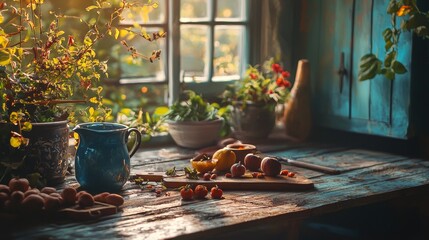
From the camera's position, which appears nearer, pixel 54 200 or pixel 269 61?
pixel 54 200

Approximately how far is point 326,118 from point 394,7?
83 cm

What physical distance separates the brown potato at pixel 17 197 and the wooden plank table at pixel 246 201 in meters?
0.10

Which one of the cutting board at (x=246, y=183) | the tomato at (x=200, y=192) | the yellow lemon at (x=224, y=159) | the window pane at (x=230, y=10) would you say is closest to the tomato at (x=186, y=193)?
the tomato at (x=200, y=192)

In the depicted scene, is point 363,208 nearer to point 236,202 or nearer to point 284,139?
point 284,139

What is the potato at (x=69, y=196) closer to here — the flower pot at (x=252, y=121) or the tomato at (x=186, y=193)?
the tomato at (x=186, y=193)

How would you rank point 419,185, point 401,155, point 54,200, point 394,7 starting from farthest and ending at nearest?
point 401,155, point 394,7, point 419,185, point 54,200

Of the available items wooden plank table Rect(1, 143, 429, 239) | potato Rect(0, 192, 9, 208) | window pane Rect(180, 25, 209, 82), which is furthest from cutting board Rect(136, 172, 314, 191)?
window pane Rect(180, 25, 209, 82)

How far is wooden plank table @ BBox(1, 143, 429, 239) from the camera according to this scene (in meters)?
2.27

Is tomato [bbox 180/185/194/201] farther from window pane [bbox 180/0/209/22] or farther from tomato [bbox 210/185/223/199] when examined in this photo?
window pane [bbox 180/0/209/22]

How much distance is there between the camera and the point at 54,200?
2.35 metres

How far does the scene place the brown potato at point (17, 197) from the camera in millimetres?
2346

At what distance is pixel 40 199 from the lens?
234 centimetres

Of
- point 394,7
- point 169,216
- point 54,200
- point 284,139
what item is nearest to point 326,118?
point 284,139

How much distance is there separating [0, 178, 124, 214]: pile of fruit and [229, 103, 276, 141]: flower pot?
4.63 ft
